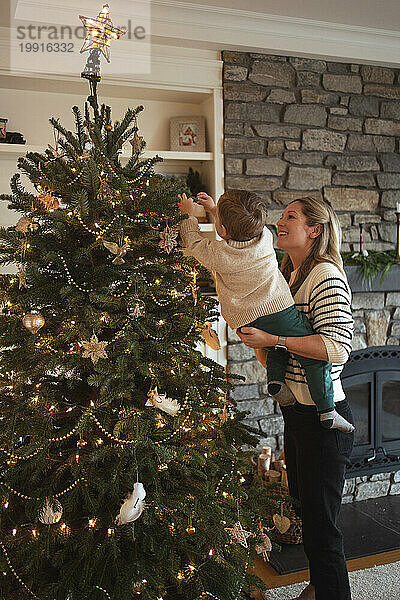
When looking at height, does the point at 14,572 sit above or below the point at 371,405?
above

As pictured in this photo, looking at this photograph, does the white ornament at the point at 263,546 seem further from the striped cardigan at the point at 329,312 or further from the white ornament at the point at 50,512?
the white ornament at the point at 50,512

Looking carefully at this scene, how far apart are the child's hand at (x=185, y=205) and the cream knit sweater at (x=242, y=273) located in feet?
0.07

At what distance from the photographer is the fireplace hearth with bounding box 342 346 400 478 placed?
3.43m

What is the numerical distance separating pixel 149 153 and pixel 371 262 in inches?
52.9

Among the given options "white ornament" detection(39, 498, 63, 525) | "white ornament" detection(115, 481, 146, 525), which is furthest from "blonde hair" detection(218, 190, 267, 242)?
"white ornament" detection(39, 498, 63, 525)

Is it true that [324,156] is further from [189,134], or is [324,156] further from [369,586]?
[369,586]

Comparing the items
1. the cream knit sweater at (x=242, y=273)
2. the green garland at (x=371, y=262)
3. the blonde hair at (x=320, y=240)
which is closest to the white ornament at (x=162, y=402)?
the cream knit sweater at (x=242, y=273)

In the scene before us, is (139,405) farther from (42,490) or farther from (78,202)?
(78,202)

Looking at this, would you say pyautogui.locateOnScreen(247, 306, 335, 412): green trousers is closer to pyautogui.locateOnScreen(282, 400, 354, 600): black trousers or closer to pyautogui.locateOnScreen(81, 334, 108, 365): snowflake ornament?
pyautogui.locateOnScreen(282, 400, 354, 600): black trousers

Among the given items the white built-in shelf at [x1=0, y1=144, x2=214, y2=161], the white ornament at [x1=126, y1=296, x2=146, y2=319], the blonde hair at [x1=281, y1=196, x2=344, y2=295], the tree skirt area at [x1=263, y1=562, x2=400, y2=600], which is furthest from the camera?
the white built-in shelf at [x1=0, y1=144, x2=214, y2=161]

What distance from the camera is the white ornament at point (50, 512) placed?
1.56 m

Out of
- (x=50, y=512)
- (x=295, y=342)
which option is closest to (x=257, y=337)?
(x=295, y=342)

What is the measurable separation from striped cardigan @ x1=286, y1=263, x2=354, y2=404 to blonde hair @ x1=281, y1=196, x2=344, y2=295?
0.16 feet

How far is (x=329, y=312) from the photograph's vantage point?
2021 millimetres
